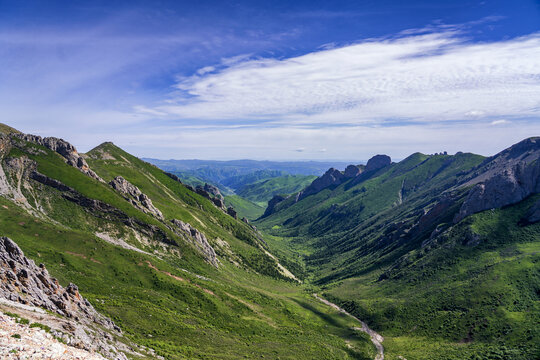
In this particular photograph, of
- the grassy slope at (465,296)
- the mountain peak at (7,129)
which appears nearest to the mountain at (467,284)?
the grassy slope at (465,296)

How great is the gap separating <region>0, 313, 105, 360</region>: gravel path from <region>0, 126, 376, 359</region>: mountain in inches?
35.9

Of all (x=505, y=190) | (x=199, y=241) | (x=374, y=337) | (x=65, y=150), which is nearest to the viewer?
(x=374, y=337)

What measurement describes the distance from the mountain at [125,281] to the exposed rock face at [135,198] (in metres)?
0.82

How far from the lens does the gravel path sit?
25.7 meters

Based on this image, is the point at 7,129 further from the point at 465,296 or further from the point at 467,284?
the point at 467,284

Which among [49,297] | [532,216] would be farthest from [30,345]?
[532,216]

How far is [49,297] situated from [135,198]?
427 feet

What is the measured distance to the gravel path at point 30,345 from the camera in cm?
2571

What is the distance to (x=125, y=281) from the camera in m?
88.0

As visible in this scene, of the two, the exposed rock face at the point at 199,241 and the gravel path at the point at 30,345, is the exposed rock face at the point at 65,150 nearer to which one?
the exposed rock face at the point at 199,241

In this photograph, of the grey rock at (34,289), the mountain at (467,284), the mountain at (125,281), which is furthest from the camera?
the mountain at (467,284)

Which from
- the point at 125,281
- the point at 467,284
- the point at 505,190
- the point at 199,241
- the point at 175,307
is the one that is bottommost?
the point at 467,284

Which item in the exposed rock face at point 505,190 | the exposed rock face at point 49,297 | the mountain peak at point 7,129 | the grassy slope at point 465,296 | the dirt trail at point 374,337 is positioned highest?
the mountain peak at point 7,129

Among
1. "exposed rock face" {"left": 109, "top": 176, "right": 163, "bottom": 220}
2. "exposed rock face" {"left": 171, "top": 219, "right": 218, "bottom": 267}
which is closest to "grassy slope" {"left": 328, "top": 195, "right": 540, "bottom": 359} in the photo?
"exposed rock face" {"left": 171, "top": 219, "right": 218, "bottom": 267}
